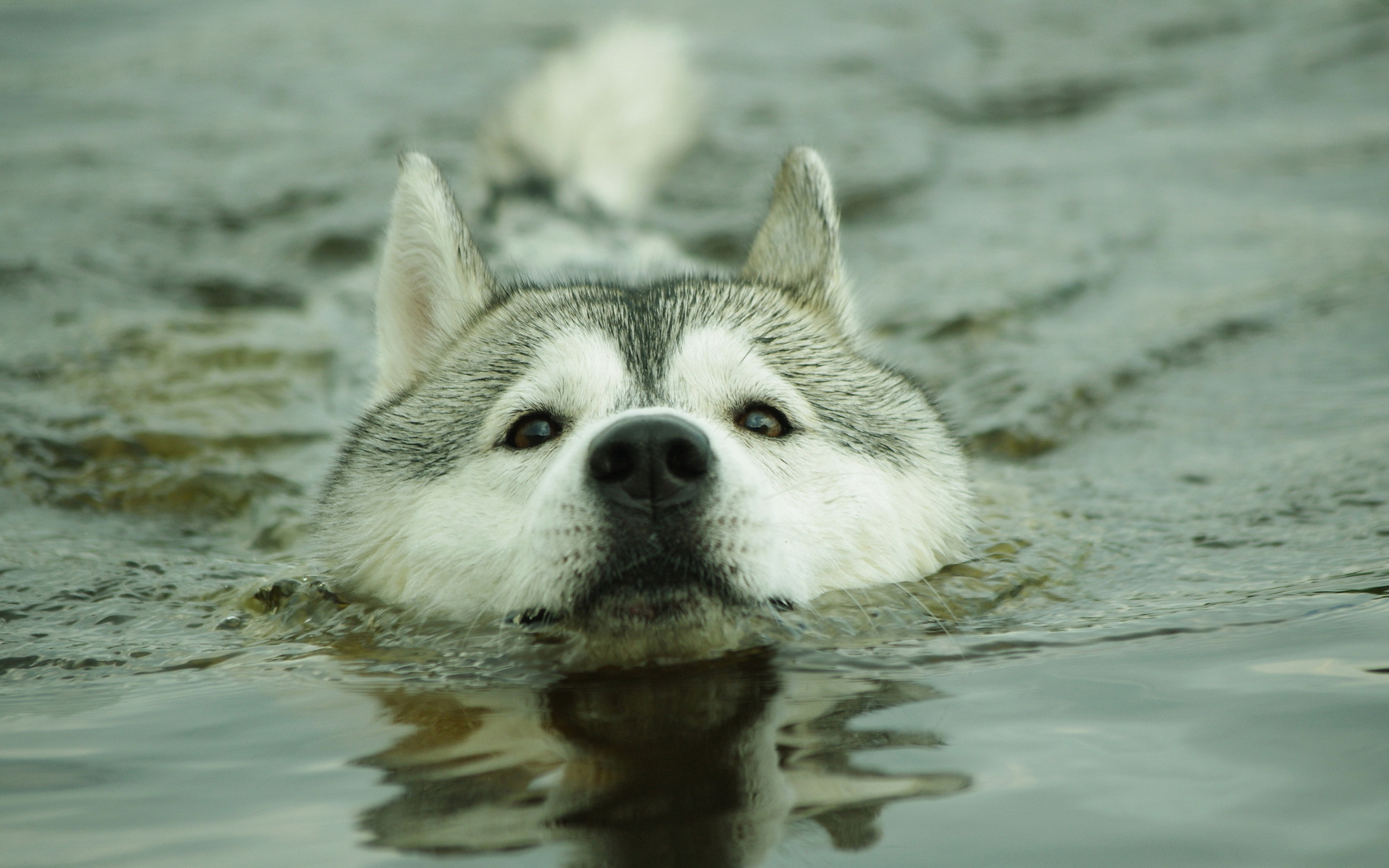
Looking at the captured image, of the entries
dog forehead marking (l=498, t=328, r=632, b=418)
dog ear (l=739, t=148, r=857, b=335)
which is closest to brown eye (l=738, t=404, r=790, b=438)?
dog forehead marking (l=498, t=328, r=632, b=418)

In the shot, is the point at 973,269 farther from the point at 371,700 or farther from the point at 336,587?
the point at 371,700

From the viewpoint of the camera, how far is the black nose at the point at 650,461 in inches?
106

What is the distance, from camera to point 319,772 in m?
2.46

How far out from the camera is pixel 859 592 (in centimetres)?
342

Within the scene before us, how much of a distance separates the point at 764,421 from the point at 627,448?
2.89 ft

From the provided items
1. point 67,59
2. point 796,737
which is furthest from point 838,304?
point 67,59

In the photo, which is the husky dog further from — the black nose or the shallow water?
the shallow water

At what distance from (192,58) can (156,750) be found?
13.1 metres

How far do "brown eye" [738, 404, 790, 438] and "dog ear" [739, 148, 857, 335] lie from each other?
3.23 ft

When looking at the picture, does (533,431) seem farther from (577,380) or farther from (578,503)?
(578,503)

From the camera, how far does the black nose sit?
269cm

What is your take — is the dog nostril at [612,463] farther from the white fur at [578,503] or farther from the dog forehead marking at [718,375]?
the dog forehead marking at [718,375]

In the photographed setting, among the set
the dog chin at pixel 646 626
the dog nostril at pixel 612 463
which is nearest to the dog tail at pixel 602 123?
the dog chin at pixel 646 626

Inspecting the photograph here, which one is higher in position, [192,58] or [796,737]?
[192,58]
